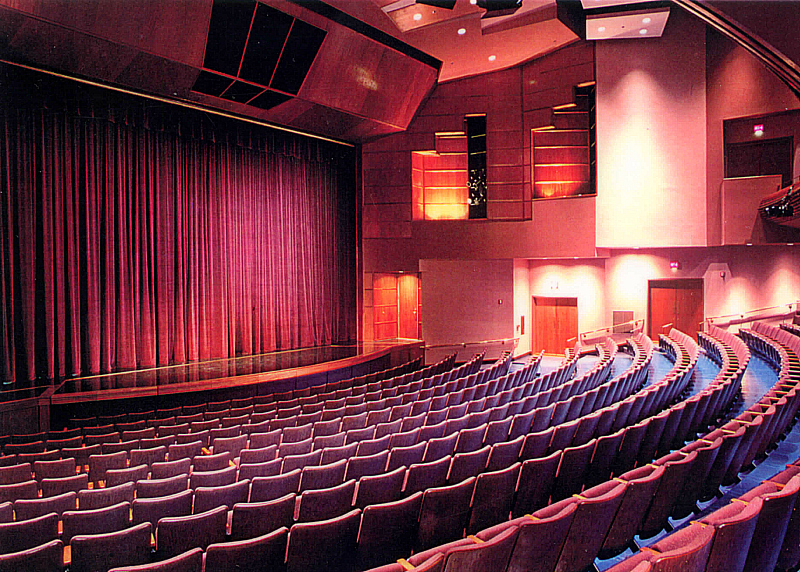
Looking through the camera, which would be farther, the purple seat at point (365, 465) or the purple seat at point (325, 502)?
the purple seat at point (365, 465)

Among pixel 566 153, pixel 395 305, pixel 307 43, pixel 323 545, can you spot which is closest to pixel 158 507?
pixel 323 545

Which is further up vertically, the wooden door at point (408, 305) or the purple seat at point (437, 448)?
the wooden door at point (408, 305)

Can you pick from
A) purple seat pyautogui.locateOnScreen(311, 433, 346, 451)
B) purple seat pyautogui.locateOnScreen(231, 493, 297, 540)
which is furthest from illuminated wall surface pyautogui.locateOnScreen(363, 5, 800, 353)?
purple seat pyautogui.locateOnScreen(231, 493, 297, 540)

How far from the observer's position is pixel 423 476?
8.63 feet

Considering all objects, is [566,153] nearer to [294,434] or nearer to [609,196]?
[609,196]

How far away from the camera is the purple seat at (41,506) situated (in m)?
2.39

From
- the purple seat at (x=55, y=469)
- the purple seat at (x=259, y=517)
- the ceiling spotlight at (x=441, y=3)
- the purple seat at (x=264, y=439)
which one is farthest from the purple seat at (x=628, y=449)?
the ceiling spotlight at (x=441, y=3)

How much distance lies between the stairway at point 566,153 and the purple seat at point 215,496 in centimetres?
879

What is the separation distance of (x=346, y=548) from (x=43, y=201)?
7.07 meters

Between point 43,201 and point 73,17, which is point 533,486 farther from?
point 43,201

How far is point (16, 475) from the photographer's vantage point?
311cm

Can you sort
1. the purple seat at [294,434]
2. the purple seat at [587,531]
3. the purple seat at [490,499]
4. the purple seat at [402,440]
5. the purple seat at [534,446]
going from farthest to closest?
the purple seat at [294,434] → the purple seat at [402,440] → the purple seat at [534,446] → the purple seat at [490,499] → the purple seat at [587,531]


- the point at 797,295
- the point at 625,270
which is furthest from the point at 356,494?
the point at 797,295

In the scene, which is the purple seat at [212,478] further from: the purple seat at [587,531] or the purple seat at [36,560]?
the purple seat at [587,531]
